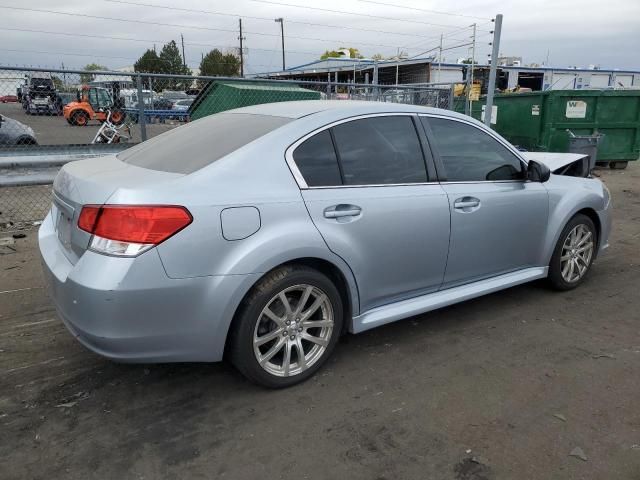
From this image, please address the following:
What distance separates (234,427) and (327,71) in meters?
42.2

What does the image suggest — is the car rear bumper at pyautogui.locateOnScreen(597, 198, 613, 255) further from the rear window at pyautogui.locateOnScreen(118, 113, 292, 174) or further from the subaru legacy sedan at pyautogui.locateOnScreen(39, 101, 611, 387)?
the rear window at pyautogui.locateOnScreen(118, 113, 292, 174)

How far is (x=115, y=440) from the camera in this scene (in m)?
2.64

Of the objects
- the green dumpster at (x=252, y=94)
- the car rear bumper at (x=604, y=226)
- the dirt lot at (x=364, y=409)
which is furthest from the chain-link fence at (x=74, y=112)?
the car rear bumper at (x=604, y=226)

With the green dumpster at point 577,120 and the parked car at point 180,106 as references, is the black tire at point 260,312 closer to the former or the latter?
the parked car at point 180,106

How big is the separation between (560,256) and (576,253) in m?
0.27

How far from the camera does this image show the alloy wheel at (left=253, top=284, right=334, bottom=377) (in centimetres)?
296

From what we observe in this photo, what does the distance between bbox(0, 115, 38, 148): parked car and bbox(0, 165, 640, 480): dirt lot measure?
5.06m

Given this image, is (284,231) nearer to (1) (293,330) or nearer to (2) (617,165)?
(1) (293,330)

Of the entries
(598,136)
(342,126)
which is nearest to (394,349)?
(342,126)

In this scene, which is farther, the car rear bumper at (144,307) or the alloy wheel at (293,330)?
the alloy wheel at (293,330)

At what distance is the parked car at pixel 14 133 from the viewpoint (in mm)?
8117

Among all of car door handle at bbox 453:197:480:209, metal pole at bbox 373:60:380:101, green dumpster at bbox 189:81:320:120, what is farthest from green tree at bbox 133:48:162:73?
car door handle at bbox 453:197:480:209

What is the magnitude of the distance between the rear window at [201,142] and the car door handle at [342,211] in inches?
23.3

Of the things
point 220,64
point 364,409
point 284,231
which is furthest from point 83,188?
point 220,64
